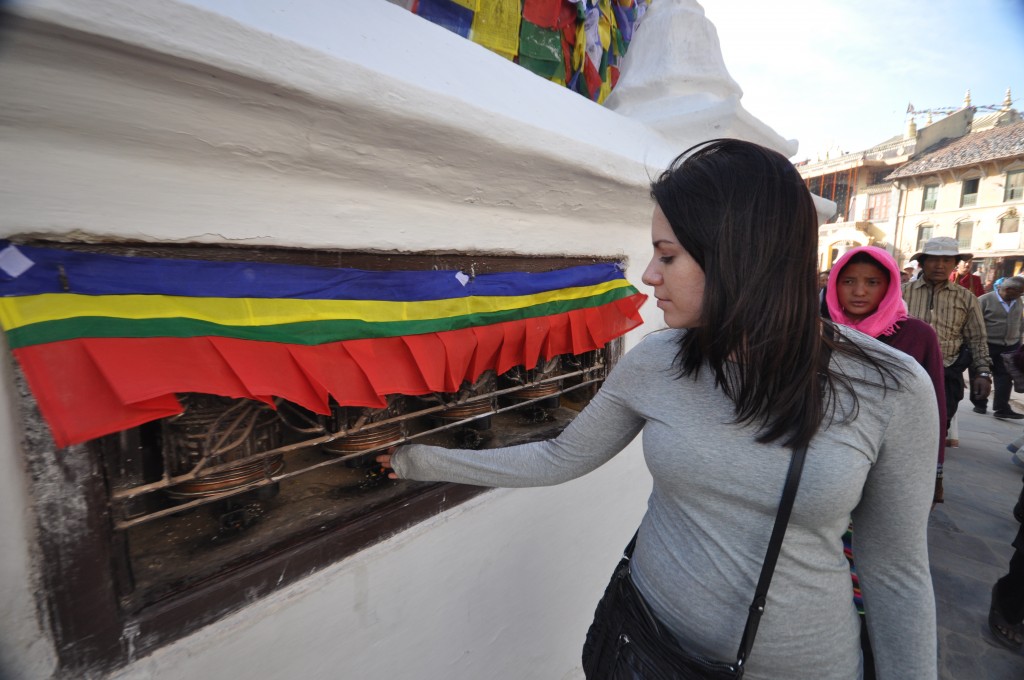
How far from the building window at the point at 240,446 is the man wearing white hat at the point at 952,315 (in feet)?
12.6

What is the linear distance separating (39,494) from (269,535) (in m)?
0.49

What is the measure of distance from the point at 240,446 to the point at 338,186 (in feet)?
2.21

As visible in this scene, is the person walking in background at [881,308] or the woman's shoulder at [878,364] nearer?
the woman's shoulder at [878,364]

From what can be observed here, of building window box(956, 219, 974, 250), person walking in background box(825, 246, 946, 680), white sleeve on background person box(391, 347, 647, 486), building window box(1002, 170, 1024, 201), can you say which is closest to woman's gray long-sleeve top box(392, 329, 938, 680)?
white sleeve on background person box(391, 347, 647, 486)

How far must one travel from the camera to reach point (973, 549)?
346 cm

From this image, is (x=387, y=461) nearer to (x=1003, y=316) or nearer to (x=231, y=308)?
(x=231, y=308)

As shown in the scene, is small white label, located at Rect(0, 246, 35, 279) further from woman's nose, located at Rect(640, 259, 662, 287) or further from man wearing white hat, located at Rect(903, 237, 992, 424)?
man wearing white hat, located at Rect(903, 237, 992, 424)

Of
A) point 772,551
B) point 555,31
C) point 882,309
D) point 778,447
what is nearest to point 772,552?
point 772,551

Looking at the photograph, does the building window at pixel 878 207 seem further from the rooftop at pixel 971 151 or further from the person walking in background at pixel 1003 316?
the person walking in background at pixel 1003 316

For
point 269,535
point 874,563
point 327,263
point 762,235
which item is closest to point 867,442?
point 874,563

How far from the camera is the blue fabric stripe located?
0.82 m

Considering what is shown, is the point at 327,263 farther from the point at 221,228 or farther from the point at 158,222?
the point at 158,222

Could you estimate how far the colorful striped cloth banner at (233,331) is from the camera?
2.60 feet

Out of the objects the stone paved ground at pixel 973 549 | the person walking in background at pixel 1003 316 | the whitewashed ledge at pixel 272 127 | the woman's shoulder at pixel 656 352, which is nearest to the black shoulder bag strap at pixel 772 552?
the woman's shoulder at pixel 656 352
